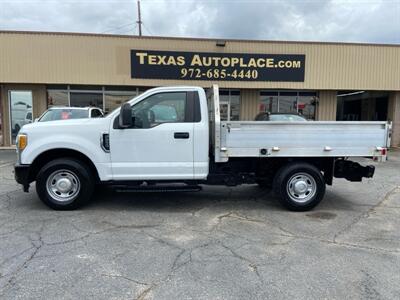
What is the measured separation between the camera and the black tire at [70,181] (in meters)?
5.71

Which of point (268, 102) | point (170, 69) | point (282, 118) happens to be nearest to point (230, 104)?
point (268, 102)

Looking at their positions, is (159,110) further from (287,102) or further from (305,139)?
(287,102)

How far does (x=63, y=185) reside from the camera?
19.0ft

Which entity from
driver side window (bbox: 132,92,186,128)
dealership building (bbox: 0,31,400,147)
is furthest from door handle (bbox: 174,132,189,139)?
dealership building (bbox: 0,31,400,147)

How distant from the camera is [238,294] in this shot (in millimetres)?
3229

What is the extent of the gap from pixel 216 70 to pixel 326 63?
5.02 m

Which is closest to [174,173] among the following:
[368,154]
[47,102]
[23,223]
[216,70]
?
[23,223]

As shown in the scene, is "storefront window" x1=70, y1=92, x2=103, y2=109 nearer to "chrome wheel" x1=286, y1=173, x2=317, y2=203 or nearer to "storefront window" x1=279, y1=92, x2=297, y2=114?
"storefront window" x1=279, y1=92, x2=297, y2=114

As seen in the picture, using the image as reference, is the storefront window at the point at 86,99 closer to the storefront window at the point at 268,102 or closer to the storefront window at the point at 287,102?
the storefront window at the point at 268,102

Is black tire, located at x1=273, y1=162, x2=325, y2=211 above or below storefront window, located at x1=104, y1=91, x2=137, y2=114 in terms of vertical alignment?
below

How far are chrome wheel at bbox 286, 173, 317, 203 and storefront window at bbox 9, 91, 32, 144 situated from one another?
1354cm

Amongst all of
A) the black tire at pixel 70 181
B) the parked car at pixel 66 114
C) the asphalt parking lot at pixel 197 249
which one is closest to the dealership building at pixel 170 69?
the parked car at pixel 66 114

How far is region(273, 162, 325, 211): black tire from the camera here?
5.94 metres

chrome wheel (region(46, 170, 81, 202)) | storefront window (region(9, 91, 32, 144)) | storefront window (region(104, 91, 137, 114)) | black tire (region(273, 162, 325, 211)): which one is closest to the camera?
chrome wheel (region(46, 170, 81, 202))
